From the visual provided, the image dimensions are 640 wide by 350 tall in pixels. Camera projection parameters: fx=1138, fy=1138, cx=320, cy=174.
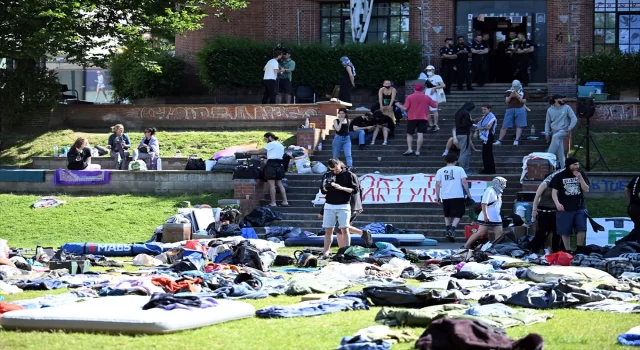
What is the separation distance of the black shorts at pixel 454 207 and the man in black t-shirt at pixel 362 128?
20.1ft

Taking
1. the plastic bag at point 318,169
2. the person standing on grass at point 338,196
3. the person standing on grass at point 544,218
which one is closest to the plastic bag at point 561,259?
the person standing on grass at point 544,218

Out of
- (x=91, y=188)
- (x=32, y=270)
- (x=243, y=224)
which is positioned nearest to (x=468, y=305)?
(x=32, y=270)

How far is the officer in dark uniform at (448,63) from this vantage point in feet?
108

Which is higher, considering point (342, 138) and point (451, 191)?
point (342, 138)

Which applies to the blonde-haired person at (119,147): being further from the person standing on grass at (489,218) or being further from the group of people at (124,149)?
the person standing on grass at (489,218)

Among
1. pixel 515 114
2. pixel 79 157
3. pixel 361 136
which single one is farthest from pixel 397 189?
pixel 79 157

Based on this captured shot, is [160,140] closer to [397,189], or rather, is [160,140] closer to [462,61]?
[397,189]

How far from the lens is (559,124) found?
25.8m

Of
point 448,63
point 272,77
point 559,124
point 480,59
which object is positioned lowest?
point 559,124

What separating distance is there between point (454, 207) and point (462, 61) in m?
11.3

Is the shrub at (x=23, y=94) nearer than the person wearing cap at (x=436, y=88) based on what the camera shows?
No

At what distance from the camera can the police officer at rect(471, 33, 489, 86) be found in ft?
109

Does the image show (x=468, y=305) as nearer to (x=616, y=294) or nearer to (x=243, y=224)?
(x=616, y=294)

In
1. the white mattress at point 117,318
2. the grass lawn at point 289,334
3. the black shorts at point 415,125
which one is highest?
the black shorts at point 415,125
